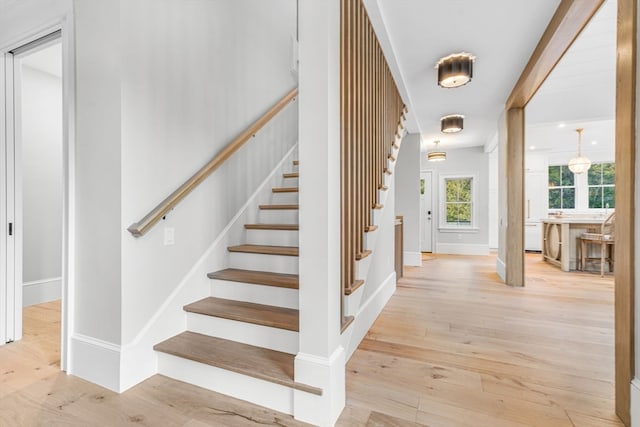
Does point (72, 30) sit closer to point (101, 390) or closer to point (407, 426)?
point (101, 390)

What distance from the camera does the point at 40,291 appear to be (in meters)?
3.26

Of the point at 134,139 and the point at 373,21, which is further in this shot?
the point at 373,21

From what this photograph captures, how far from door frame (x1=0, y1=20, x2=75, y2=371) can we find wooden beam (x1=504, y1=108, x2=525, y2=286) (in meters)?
4.55

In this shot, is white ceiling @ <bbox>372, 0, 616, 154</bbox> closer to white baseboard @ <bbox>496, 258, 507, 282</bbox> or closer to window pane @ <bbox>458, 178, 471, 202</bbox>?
white baseboard @ <bbox>496, 258, 507, 282</bbox>

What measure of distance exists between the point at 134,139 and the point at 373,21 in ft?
6.39

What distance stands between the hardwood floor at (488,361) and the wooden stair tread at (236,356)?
1.18 feet

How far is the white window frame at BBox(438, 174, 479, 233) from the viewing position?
751 centimetres

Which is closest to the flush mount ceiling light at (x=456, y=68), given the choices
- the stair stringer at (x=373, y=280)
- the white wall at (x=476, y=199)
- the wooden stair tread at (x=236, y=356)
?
the stair stringer at (x=373, y=280)

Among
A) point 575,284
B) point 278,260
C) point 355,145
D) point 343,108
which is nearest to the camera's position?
point 343,108

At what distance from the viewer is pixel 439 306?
10.7 ft

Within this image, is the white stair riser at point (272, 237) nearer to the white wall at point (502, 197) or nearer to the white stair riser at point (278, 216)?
the white stair riser at point (278, 216)

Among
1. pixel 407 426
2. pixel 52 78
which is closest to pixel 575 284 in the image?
pixel 407 426

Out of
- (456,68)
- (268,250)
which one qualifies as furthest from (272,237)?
(456,68)

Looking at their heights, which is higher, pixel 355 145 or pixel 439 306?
pixel 355 145
